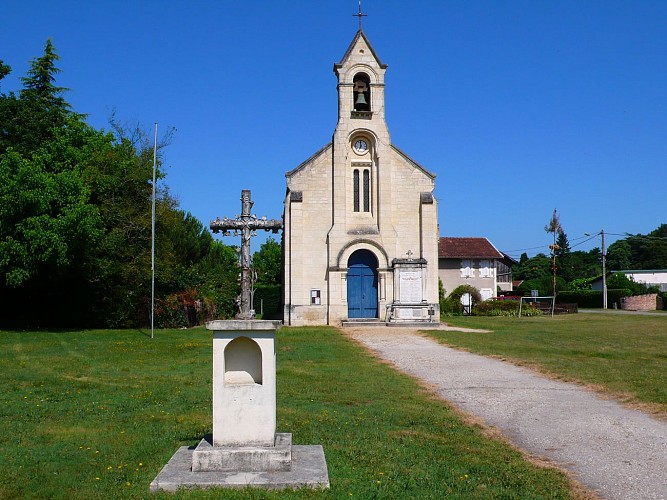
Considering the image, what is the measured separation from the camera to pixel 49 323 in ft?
104

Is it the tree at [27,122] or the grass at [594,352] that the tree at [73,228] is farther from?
the grass at [594,352]

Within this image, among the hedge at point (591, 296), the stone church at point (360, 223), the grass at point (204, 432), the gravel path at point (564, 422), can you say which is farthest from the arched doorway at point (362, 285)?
→ the hedge at point (591, 296)

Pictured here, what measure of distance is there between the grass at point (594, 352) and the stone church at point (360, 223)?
4.47 meters

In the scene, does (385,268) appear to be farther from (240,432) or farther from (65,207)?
(240,432)

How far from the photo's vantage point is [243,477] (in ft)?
22.2

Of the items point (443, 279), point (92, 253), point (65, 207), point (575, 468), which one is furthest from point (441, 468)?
point (443, 279)

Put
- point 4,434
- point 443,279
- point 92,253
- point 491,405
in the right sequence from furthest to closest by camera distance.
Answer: point 443,279
point 92,253
point 491,405
point 4,434

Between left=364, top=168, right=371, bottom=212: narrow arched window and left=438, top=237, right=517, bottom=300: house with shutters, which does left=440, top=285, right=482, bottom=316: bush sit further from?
left=364, top=168, right=371, bottom=212: narrow arched window

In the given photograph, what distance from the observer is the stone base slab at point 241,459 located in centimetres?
695

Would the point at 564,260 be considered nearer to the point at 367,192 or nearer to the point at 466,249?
the point at 466,249

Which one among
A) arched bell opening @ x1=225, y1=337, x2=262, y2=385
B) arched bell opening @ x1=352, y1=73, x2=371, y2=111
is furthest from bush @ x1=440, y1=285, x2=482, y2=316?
arched bell opening @ x1=225, y1=337, x2=262, y2=385

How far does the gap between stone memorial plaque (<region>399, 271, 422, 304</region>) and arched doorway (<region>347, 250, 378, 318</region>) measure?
138cm

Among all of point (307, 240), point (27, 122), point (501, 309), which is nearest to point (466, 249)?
point (501, 309)

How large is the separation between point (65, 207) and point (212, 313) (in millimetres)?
14399
